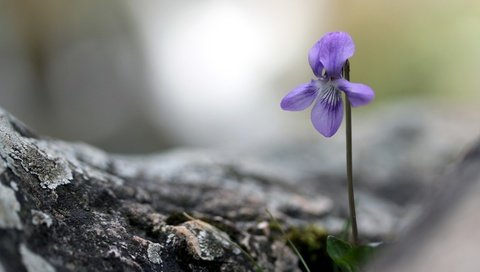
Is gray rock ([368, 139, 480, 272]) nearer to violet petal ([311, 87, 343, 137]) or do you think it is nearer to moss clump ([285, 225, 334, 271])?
violet petal ([311, 87, 343, 137])

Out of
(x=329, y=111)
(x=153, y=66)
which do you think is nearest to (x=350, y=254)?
(x=329, y=111)

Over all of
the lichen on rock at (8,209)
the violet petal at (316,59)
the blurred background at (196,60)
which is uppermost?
the blurred background at (196,60)

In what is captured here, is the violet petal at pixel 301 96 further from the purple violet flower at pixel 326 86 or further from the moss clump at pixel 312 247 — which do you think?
the moss clump at pixel 312 247

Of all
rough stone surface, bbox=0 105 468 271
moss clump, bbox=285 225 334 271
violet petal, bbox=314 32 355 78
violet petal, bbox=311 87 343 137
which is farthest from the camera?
moss clump, bbox=285 225 334 271

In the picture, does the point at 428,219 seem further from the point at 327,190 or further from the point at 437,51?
the point at 437,51

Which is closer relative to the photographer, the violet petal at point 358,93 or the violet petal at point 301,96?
the violet petal at point 358,93

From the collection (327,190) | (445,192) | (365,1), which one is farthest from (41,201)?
(365,1)

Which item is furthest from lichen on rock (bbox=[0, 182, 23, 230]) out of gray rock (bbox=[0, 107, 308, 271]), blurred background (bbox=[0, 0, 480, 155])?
blurred background (bbox=[0, 0, 480, 155])

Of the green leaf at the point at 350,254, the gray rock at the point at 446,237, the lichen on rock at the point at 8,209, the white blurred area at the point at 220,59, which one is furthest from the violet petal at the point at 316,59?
the white blurred area at the point at 220,59
